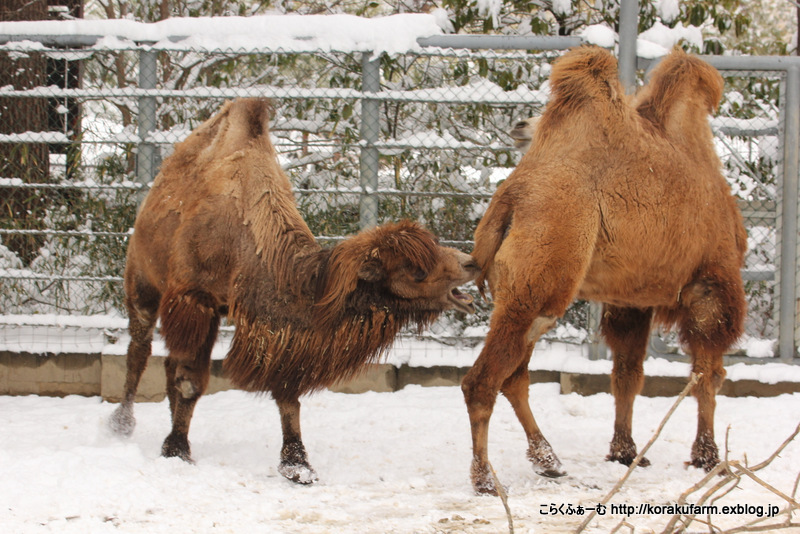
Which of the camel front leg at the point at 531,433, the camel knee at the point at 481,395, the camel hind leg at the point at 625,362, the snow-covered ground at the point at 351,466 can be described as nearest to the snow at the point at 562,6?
the snow-covered ground at the point at 351,466

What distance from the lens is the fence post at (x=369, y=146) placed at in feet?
20.4

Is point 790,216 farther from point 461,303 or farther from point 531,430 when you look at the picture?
point 461,303

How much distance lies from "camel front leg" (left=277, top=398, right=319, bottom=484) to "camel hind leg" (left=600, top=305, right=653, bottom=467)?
1.67 meters

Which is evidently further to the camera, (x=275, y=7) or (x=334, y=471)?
(x=275, y=7)

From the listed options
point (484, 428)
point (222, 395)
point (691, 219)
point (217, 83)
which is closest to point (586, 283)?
point (691, 219)

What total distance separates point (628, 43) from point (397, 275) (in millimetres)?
3306

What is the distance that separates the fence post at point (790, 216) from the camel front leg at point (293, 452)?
12.8ft

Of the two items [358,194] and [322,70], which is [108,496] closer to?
[358,194]

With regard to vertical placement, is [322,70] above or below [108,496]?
above

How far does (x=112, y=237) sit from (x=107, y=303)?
67 cm

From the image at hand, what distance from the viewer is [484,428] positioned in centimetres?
379

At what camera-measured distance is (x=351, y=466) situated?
171 inches

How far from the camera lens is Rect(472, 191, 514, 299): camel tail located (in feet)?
13.1

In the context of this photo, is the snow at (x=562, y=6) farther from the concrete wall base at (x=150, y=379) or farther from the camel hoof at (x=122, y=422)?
the camel hoof at (x=122, y=422)
